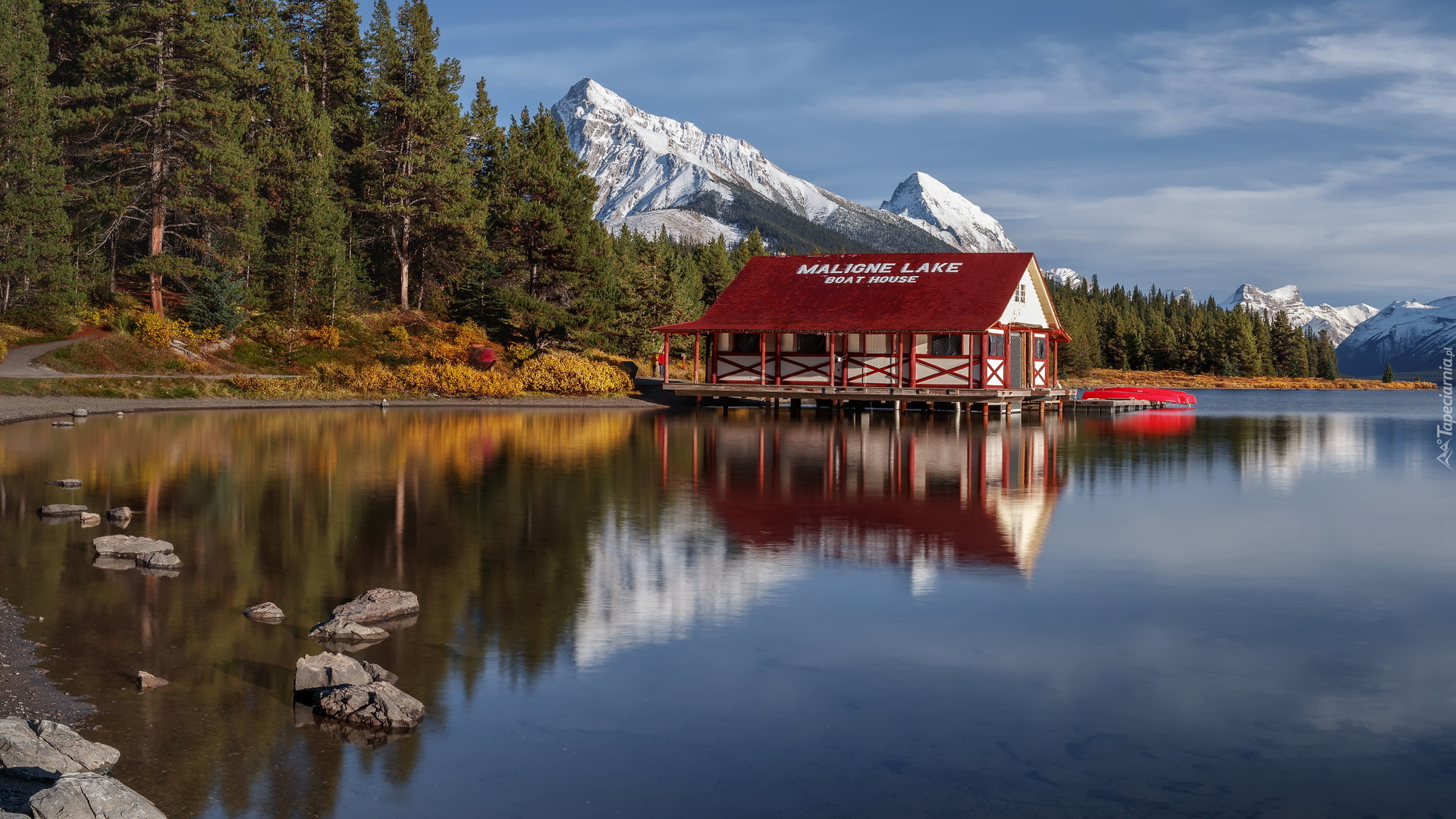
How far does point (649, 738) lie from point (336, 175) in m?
59.6

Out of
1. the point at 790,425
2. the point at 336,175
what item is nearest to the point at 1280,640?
the point at 790,425

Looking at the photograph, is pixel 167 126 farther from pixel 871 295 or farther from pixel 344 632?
pixel 344 632

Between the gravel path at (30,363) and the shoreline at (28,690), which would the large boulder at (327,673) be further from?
the gravel path at (30,363)

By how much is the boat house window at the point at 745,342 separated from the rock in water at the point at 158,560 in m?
38.2

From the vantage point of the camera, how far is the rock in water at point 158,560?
12547 mm

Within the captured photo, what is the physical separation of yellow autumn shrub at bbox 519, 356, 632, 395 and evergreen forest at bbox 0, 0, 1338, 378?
4.62 feet

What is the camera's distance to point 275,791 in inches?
258

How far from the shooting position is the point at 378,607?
10.5 metres

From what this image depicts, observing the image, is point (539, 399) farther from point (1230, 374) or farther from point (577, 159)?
point (1230, 374)

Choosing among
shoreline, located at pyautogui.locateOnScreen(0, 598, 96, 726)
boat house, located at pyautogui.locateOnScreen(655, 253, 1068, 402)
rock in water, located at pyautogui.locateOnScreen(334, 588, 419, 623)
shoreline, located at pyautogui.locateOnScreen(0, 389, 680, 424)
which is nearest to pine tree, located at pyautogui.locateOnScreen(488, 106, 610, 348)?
shoreline, located at pyautogui.locateOnScreen(0, 389, 680, 424)

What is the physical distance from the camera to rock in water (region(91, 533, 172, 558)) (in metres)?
13.1

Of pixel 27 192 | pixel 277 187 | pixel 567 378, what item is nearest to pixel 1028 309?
pixel 567 378

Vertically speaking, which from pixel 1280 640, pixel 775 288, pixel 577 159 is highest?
pixel 577 159

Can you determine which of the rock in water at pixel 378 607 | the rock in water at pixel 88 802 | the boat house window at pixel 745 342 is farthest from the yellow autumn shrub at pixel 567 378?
the rock in water at pixel 88 802
